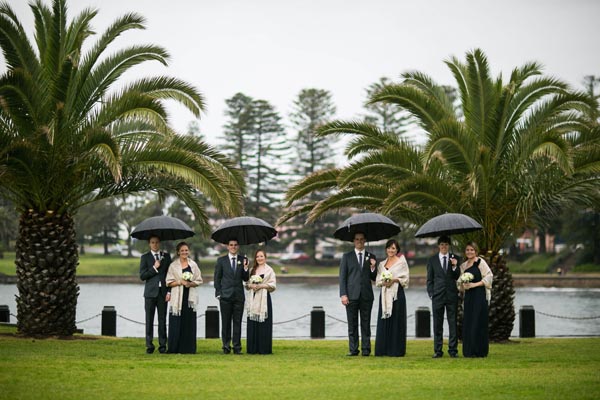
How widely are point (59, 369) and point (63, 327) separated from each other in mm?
6585

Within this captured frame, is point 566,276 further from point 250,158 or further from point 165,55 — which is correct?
point 165,55

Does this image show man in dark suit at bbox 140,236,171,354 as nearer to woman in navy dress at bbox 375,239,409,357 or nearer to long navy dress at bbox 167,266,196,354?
long navy dress at bbox 167,266,196,354

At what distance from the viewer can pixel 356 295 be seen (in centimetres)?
1472

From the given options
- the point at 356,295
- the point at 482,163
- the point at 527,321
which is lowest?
the point at 527,321

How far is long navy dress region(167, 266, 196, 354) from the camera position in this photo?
15.0 metres

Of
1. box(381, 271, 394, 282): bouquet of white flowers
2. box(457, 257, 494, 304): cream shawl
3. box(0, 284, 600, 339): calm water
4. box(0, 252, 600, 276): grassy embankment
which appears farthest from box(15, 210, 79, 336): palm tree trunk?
box(0, 252, 600, 276): grassy embankment

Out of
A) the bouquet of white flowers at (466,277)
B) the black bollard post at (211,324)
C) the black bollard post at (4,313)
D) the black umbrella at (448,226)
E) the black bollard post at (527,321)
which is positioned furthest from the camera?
the black bollard post at (4,313)

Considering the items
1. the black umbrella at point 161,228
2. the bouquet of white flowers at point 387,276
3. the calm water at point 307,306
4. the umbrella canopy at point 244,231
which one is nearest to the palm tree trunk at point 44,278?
the black umbrella at point 161,228

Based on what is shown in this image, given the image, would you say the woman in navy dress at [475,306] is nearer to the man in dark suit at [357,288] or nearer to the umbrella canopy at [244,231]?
the man in dark suit at [357,288]

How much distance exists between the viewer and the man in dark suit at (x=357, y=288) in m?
14.8

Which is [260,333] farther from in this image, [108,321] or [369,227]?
[108,321]

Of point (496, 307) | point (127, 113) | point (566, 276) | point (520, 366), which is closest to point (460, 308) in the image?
point (496, 307)

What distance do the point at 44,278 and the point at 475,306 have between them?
893 centimetres

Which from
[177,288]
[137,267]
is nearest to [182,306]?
[177,288]
